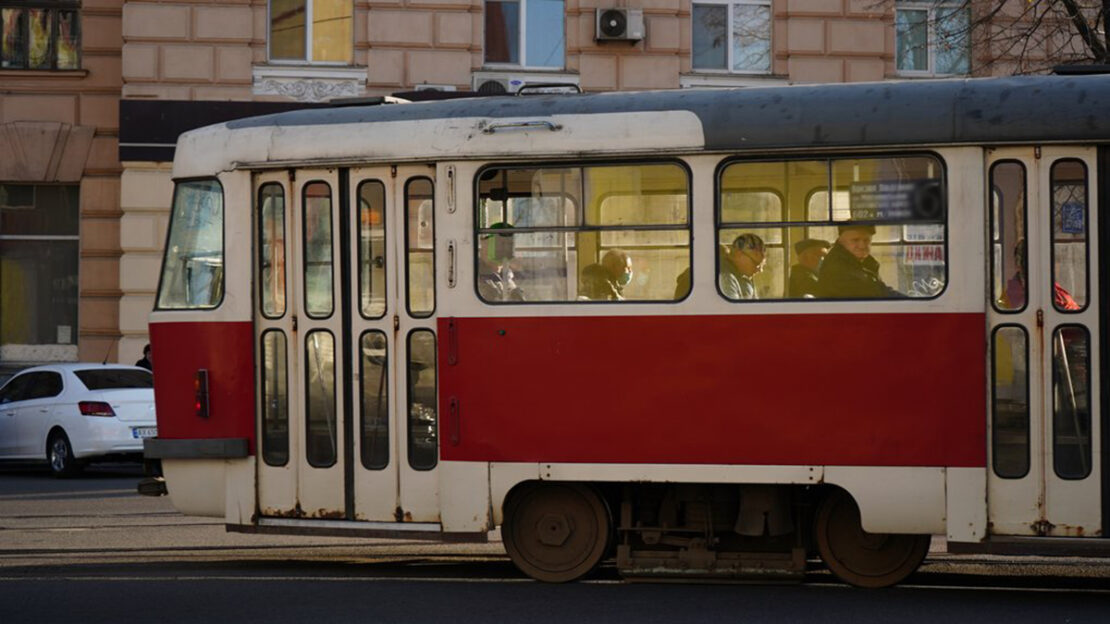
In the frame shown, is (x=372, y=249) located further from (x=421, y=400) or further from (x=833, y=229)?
(x=833, y=229)

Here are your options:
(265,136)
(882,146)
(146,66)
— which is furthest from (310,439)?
(146,66)

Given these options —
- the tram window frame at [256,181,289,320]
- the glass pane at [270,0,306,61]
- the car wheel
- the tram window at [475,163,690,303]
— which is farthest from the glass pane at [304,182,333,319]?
the glass pane at [270,0,306,61]

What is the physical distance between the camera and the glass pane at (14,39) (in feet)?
83.4

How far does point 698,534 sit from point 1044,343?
235 cm

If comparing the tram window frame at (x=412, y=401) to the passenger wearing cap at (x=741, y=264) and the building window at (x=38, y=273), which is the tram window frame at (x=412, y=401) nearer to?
the passenger wearing cap at (x=741, y=264)

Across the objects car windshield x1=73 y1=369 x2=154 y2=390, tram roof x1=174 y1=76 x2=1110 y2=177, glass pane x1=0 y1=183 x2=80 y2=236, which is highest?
glass pane x1=0 y1=183 x2=80 y2=236

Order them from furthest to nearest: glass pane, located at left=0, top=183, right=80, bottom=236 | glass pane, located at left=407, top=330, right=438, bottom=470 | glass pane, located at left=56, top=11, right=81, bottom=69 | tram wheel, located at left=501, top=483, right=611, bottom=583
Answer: glass pane, located at left=0, top=183, right=80, bottom=236
glass pane, located at left=56, top=11, right=81, bottom=69
glass pane, located at left=407, top=330, right=438, bottom=470
tram wheel, located at left=501, top=483, right=611, bottom=583

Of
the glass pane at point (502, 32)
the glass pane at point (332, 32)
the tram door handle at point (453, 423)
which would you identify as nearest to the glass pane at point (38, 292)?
the glass pane at point (332, 32)

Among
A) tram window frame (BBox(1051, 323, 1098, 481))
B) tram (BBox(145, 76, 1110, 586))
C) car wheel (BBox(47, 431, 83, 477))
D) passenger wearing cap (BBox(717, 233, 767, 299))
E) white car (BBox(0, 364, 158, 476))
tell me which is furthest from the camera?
car wheel (BBox(47, 431, 83, 477))

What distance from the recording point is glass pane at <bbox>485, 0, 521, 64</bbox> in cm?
2494

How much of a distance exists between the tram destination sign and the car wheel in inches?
497

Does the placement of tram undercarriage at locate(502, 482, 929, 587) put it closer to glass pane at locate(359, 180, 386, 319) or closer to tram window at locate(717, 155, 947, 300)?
tram window at locate(717, 155, 947, 300)

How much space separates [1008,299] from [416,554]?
4912mm

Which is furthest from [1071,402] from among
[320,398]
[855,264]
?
[320,398]
